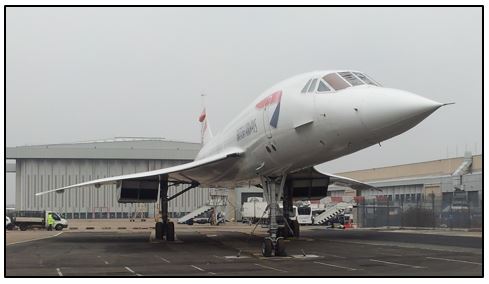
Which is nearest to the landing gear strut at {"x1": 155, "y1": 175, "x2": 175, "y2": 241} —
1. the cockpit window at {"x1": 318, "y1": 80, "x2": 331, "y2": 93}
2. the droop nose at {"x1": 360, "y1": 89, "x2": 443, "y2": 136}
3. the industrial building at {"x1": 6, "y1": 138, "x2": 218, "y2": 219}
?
the cockpit window at {"x1": 318, "y1": 80, "x2": 331, "y2": 93}

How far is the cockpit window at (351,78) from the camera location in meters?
12.3

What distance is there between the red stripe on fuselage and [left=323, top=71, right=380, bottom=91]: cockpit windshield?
5.71 feet

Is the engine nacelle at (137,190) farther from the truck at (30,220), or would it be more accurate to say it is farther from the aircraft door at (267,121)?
the truck at (30,220)

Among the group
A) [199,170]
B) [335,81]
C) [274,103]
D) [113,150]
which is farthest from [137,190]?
[113,150]

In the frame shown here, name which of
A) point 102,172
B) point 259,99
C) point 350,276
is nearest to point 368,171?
point 102,172

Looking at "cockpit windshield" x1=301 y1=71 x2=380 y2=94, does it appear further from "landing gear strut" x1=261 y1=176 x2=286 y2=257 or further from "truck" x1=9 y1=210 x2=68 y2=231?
"truck" x1=9 y1=210 x2=68 y2=231

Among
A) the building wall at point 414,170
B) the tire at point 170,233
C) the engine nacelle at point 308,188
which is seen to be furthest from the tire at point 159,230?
the building wall at point 414,170

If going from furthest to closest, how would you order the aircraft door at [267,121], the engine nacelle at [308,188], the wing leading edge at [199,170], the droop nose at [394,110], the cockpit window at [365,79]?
the engine nacelle at [308,188] < the wing leading edge at [199,170] < the aircraft door at [267,121] < the cockpit window at [365,79] < the droop nose at [394,110]

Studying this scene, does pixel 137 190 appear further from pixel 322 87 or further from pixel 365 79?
pixel 365 79

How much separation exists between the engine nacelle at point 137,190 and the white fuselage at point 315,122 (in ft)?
19.4

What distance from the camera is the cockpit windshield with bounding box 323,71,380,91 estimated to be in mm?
12344

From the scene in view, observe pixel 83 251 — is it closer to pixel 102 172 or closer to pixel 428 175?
pixel 428 175

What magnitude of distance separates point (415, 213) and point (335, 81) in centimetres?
1805

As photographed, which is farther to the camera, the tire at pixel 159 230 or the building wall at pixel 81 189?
the building wall at pixel 81 189
